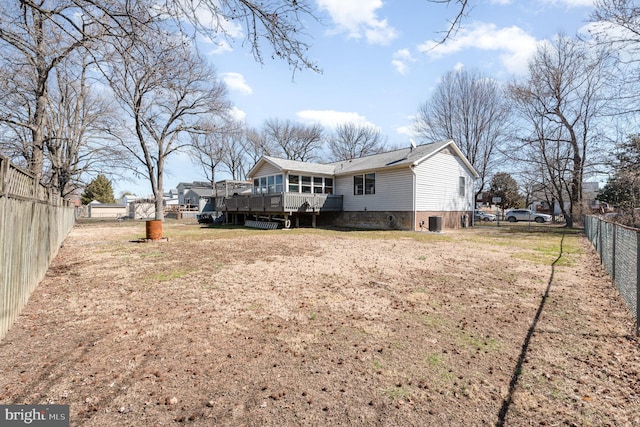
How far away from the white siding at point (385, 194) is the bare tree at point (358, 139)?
23586 millimetres

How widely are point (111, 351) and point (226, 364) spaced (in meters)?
1.26

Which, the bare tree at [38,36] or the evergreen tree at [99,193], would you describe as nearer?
the bare tree at [38,36]

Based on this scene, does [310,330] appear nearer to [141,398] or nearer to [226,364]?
[226,364]

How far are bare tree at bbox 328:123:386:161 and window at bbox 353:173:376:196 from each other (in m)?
23.8

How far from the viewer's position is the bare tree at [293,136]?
43.5 meters

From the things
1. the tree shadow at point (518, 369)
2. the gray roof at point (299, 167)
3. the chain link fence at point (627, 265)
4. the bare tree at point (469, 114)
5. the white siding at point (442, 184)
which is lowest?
the tree shadow at point (518, 369)

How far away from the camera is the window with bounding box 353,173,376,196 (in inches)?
750

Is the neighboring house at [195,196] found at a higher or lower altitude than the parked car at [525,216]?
higher

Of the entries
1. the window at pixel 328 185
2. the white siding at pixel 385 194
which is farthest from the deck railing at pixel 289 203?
the window at pixel 328 185

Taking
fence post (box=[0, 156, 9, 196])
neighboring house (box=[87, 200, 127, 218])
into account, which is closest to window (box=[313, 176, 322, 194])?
fence post (box=[0, 156, 9, 196])

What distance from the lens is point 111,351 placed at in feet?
10.2

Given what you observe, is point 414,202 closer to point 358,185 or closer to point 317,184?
point 358,185

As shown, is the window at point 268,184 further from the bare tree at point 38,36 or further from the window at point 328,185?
the bare tree at point 38,36

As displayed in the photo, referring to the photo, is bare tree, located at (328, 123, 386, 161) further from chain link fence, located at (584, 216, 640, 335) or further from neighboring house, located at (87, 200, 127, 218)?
chain link fence, located at (584, 216, 640, 335)
